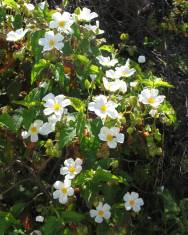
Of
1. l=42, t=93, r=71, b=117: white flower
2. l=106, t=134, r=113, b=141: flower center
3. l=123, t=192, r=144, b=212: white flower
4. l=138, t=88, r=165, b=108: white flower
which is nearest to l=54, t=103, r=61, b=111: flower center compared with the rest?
l=42, t=93, r=71, b=117: white flower

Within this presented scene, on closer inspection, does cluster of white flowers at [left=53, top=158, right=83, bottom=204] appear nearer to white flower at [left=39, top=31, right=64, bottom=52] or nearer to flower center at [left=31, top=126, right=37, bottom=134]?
flower center at [left=31, top=126, right=37, bottom=134]

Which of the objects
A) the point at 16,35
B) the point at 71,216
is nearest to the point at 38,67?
the point at 16,35

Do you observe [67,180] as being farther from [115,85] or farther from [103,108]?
[115,85]

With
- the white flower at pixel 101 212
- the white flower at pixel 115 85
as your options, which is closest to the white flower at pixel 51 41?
the white flower at pixel 115 85

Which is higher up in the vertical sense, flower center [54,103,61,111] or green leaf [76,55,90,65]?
green leaf [76,55,90,65]

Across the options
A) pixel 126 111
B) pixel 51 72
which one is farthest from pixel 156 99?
pixel 51 72

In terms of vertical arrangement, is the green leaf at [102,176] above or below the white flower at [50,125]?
below

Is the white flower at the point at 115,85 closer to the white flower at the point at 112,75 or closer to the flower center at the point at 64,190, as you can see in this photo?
the white flower at the point at 112,75
